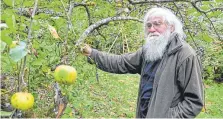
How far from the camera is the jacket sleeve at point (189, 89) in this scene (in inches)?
95.3

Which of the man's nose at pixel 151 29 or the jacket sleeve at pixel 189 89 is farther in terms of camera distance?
the man's nose at pixel 151 29

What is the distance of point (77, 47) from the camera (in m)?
1.79

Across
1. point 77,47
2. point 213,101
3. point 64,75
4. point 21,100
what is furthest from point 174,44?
point 213,101

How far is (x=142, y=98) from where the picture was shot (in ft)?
8.93

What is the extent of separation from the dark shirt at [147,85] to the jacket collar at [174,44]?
165 millimetres

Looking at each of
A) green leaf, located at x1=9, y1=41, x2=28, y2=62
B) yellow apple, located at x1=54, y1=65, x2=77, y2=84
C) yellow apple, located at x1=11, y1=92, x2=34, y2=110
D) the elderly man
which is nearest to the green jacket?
the elderly man

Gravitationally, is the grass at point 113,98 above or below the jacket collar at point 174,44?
below

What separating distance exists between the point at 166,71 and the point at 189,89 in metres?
0.19

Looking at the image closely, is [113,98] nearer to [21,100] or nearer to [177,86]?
[177,86]

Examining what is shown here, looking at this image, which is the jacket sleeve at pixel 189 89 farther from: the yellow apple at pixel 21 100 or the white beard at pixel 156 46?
the yellow apple at pixel 21 100

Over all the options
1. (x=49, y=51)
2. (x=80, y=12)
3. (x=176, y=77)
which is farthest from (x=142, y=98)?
(x=80, y=12)

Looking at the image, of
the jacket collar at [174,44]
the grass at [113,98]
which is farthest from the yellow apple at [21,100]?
the grass at [113,98]

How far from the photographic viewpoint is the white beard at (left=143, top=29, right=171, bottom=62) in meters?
2.73

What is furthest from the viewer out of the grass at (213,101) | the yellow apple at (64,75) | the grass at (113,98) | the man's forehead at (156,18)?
the grass at (213,101)
